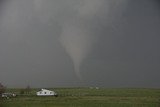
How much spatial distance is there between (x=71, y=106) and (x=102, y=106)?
4343 mm

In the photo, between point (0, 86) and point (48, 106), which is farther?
point (0, 86)

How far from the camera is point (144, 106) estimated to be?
160 ft

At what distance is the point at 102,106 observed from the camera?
49406 millimetres

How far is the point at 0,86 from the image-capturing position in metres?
77.5

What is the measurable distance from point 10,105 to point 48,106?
5809 mm

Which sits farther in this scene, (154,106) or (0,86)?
(0,86)

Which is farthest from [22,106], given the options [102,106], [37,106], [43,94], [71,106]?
[43,94]

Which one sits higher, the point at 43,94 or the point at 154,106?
the point at 43,94

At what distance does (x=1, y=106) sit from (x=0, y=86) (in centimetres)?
2746

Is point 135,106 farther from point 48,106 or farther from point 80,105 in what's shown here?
point 48,106

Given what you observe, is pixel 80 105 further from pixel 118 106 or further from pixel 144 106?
pixel 144 106

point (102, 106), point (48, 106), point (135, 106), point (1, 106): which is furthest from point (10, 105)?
point (135, 106)

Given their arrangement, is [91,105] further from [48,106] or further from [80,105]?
[48,106]

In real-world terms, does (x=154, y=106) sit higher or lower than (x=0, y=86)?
lower
